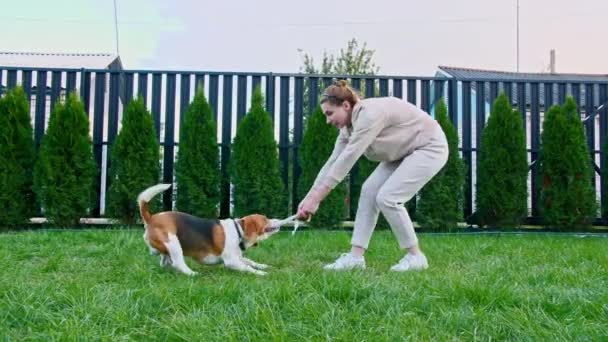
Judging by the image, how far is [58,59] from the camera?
1641 cm

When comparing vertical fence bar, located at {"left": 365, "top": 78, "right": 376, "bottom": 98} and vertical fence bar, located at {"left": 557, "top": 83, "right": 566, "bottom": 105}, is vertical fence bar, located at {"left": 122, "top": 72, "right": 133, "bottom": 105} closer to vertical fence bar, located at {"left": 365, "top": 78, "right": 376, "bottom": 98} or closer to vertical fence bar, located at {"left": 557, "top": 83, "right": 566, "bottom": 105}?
vertical fence bar, located at {"left": 365, "top": 78, "right": 376, "bottom": 98}

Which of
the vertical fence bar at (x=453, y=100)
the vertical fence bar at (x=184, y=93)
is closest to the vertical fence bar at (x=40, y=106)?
the vertical fence bar at (x=184, y=93)

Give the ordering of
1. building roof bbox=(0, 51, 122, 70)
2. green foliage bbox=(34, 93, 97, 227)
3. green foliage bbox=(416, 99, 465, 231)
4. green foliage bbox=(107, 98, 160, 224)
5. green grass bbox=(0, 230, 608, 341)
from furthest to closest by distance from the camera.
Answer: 1. building roof bbox=(0, 51, 122, 70)
2. green foliage bbox=(416, 99, 465, 231)
3. green foliage bbox=(107, 98, 160, 224)
4. green foliage bbox=(34, 93, 97, 227)
5. green grass bbox=(0, 230, 608, 341)

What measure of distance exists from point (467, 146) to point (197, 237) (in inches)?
219

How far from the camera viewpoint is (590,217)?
7.49 m

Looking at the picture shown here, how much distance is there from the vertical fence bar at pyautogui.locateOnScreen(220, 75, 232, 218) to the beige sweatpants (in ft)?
12.1

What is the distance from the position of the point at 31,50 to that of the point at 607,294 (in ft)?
63.4

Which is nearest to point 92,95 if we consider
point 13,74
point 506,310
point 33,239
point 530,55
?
point 13,74

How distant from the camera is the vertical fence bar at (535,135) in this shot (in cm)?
792

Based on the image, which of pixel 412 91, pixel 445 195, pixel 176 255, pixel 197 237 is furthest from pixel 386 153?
pixel 412 91

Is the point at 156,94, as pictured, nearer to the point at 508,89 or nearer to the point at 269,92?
the point at 269,92

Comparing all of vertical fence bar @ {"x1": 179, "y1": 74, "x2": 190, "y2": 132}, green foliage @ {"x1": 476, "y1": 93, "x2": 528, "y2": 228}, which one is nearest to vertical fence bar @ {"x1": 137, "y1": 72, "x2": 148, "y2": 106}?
vertical fence bar @ {"x1": 179, "y1": 74, "x2": 190, "y2": 132}

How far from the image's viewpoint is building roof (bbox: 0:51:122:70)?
1533 centimetres

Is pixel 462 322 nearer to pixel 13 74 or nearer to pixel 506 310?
pixel 506 310
